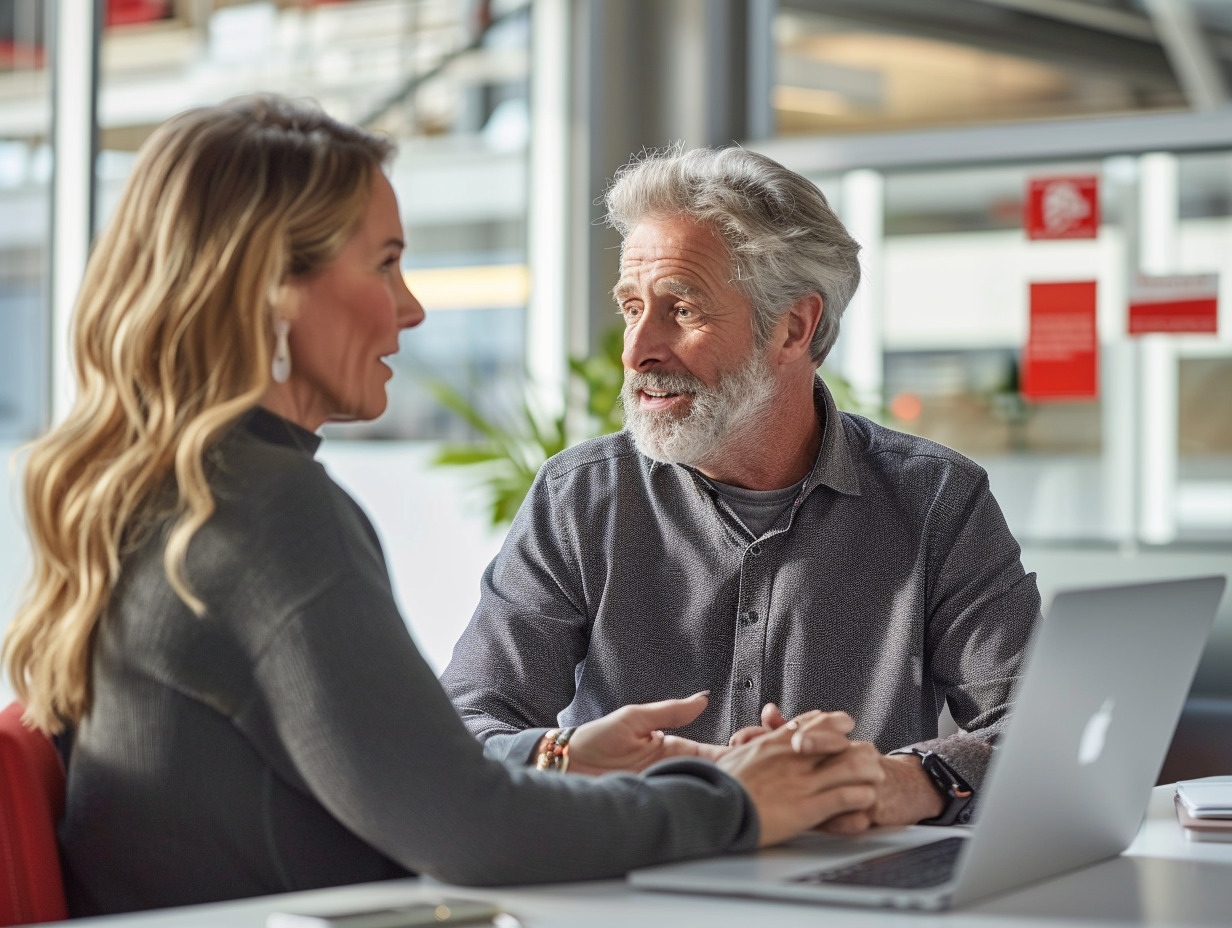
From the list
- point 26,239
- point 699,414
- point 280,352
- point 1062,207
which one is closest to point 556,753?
point 280,352

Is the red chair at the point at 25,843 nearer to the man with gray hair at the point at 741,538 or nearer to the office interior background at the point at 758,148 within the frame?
the man with gray hair at the point at 741,538

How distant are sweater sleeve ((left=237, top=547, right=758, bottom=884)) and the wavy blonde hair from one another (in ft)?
0.50

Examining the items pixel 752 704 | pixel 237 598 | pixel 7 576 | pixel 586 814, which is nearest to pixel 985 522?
pixel 752 704

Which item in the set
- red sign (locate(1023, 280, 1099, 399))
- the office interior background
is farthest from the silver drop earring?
red sign (locate(1023, 280, 1099, 399))

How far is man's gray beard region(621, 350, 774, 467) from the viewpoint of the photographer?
226 centimetres

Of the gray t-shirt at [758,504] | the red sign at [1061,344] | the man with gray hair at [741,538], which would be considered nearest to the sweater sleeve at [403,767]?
the man with gray hair at [741,538]

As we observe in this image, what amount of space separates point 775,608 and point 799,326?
0.49m

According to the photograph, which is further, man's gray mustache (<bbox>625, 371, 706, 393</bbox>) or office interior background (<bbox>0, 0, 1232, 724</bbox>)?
office interior background (<bbox>0, 0, 1232, 724</bbox>)

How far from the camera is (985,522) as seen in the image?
2.19 m

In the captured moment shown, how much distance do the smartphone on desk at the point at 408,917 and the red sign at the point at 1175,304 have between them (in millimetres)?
3621

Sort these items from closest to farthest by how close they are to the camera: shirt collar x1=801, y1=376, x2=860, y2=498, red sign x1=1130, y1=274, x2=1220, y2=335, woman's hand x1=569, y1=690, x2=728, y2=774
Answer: woman's hand x1=569, y1=690, x2=728, y2=774 → shirt collar x1=801, y1=376, x2=860, y2=498 → red sign x1=1130, y1=274, x2=1220, y2=335

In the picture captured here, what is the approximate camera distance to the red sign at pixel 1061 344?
4.45 m

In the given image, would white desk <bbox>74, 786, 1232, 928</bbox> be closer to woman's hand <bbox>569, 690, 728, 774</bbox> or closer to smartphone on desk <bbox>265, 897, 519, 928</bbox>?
smartphone on desk <bbox>265, 897, 519, 928</bbox>

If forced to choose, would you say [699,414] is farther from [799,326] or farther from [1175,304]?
[1175,304]
